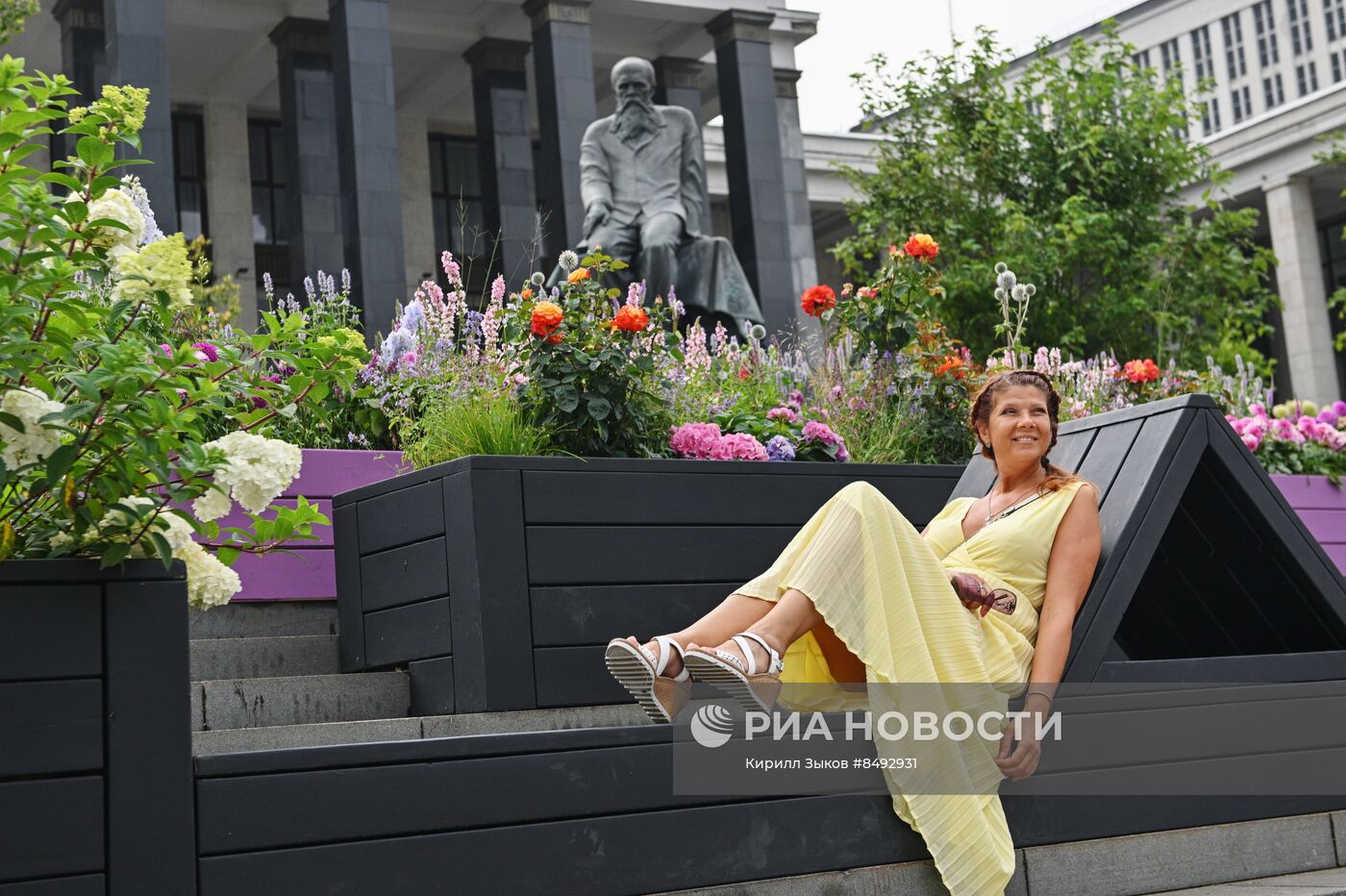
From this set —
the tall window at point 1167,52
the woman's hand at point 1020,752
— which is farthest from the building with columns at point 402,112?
the tall window at point 1167,52

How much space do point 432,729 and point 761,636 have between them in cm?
104

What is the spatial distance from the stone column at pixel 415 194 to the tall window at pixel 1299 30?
145 ft

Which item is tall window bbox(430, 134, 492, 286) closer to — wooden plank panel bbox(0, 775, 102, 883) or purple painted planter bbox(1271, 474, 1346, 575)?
purple painted planter bbox(1271, 474, 1346, 575)

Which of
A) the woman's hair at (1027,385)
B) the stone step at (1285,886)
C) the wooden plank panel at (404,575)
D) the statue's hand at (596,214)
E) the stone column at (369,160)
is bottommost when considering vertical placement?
the stone step at (1285,886)

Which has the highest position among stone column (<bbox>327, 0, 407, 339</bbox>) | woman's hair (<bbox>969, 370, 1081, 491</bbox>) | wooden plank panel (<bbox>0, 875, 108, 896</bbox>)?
stone column (<bbox>327, 0, 407, 339</bbox>)

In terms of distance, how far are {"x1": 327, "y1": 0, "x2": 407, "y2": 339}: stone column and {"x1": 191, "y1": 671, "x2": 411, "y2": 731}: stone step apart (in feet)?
43.7

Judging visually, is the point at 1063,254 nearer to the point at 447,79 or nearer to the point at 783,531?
the point at 447,79

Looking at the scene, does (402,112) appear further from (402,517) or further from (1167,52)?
(1167,52)

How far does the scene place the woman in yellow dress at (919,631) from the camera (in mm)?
3207

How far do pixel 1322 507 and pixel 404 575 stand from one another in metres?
5.10

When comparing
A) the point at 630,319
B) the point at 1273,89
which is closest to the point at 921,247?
the point at 630,319

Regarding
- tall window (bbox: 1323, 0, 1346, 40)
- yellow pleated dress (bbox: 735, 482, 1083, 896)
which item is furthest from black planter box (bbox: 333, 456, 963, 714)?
tall window (bbox: 1323, 0, 1346, 40)

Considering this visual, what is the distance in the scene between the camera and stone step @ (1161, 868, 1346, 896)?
326 cm

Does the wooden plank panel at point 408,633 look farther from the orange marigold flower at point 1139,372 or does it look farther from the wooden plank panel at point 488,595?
the orange marigold flower at point 1139,372
